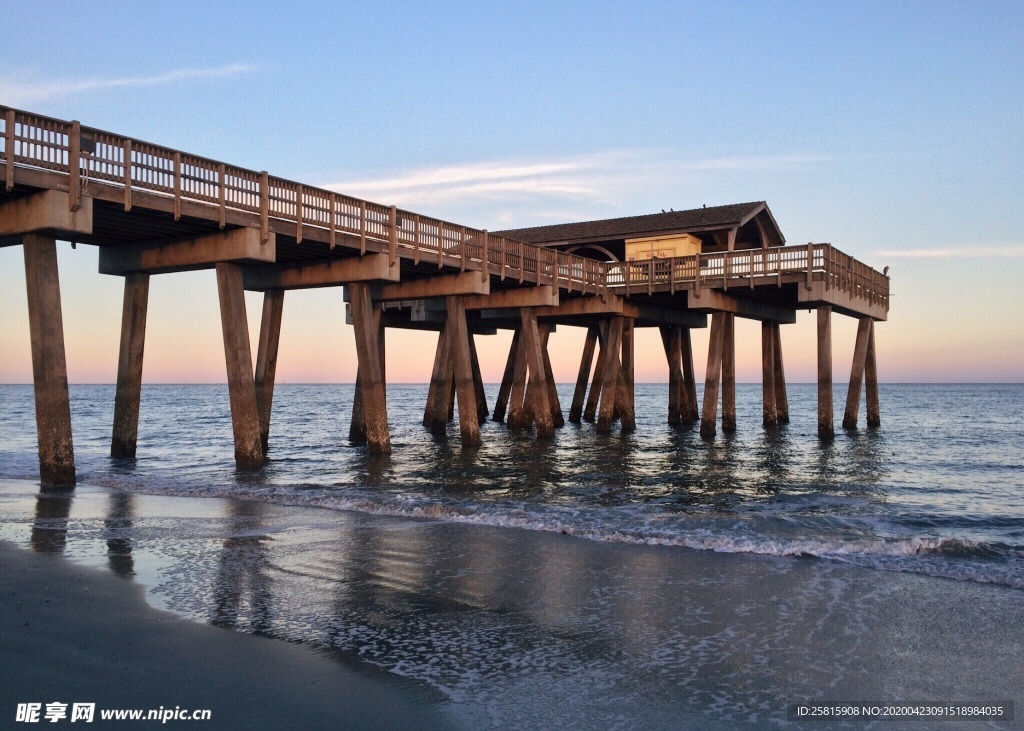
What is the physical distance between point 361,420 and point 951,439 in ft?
82.0

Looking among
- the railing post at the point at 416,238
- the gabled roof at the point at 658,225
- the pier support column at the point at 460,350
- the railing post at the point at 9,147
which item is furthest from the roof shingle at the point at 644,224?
the railing post at the point at 9,147

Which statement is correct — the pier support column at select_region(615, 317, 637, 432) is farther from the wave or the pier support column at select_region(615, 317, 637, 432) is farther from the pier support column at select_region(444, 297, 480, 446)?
the wave

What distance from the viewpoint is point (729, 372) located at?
33.7 m

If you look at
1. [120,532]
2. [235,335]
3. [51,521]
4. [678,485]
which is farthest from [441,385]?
[120,532]

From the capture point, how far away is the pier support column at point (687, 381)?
137 feet

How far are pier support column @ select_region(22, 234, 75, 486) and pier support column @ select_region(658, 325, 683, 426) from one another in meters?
28.6

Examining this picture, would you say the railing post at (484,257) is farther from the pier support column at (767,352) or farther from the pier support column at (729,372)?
the pier support column at (767,352)

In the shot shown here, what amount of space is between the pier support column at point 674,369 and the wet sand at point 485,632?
29.2m

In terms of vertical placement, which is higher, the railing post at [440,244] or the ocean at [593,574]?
the railing post at [440,244]

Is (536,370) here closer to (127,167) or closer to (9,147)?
(127,167)

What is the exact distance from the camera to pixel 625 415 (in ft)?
119

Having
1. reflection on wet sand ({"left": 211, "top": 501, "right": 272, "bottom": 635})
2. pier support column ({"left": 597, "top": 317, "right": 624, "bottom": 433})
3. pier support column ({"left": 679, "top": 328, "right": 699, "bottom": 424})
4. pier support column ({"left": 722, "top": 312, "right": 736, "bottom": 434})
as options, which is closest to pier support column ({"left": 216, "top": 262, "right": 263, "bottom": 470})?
reflection on wet sand ({"left": 211, "top": 501, "right": 272, "bottom": 635})

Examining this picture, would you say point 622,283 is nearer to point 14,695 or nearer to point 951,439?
point 951,439

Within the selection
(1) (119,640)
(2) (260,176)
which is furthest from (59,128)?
(1) (119,640)
